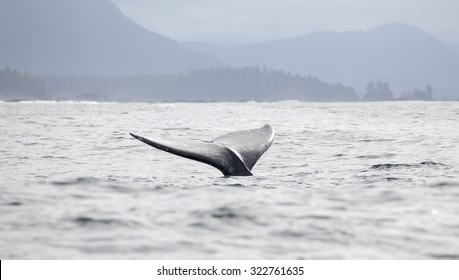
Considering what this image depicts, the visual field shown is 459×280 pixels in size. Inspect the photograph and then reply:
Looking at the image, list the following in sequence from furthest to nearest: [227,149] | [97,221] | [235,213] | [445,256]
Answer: [227,149] → [235,213] → [97,221] → [445,256]

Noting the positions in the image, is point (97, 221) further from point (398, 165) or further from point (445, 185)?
point (398, 165)

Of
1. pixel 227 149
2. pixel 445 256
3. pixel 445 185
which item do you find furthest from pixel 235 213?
pixel 445 185

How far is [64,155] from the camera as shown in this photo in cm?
1852

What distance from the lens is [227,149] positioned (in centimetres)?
1100

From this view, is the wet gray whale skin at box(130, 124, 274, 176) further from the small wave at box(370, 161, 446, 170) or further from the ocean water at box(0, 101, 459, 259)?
the small wave at box(370, 161, 446, 170)

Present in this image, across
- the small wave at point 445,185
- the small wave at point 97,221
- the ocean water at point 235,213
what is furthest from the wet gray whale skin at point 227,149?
the small wave at point 445,185

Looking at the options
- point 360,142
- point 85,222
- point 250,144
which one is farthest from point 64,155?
point 85,222

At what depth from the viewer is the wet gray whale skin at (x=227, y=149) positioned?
396 inches

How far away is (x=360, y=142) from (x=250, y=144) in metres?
12.1

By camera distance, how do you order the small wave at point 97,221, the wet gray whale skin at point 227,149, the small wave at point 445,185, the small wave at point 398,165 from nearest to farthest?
1. the small wave at point 97,221
2. the wet gray whale skin at point 227,149
3. the small wave at point 445,185
4. the small wave at point 398,165

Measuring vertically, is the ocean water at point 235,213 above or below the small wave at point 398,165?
above

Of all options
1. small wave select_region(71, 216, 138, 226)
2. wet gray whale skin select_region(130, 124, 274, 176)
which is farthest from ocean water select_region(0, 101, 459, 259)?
wet gray whale skin select_region(130, 124, 274, 176)

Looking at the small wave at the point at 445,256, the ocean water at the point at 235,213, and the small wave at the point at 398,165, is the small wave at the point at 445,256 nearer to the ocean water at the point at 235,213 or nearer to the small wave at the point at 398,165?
the ocean water at the point at 235,213
